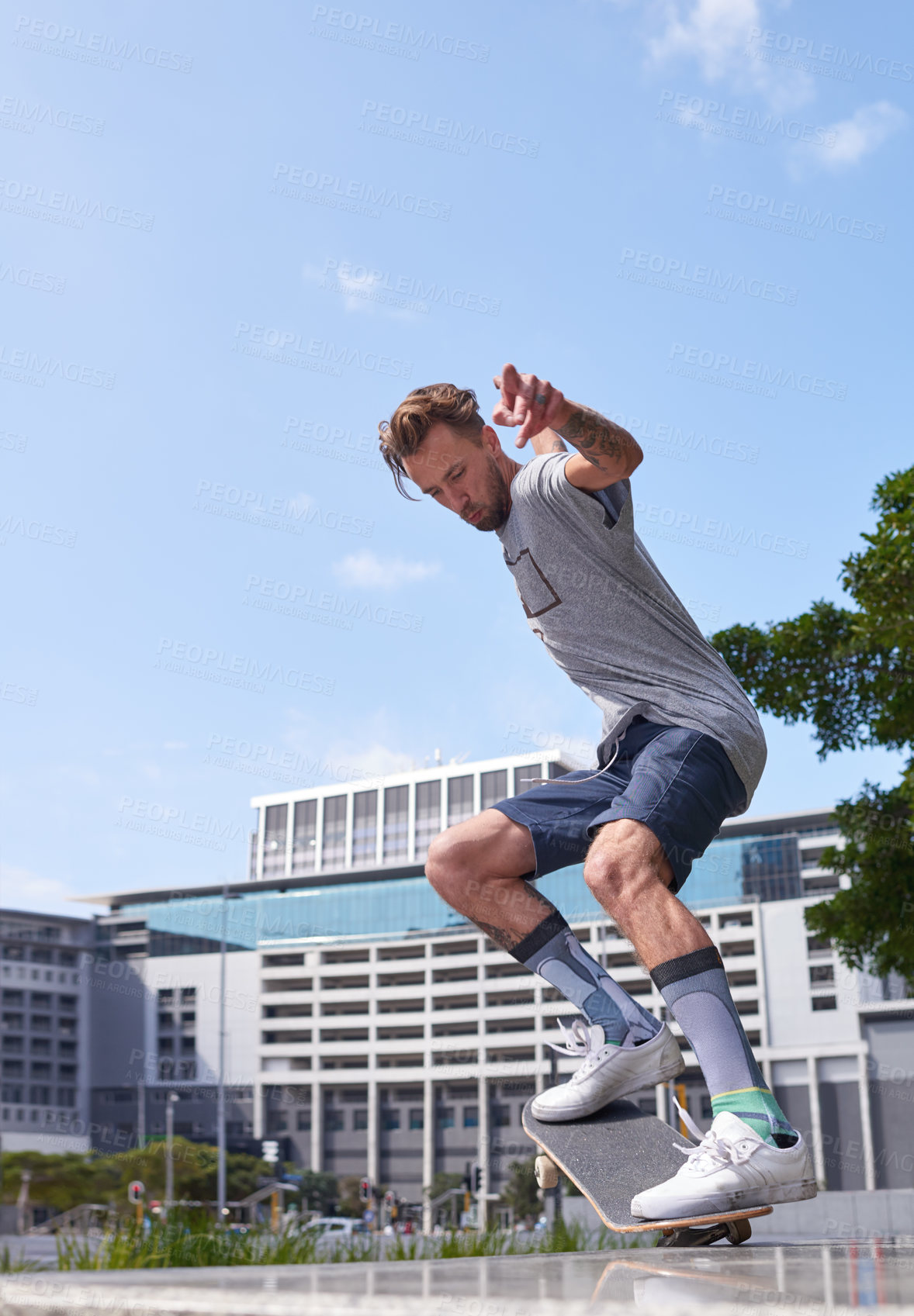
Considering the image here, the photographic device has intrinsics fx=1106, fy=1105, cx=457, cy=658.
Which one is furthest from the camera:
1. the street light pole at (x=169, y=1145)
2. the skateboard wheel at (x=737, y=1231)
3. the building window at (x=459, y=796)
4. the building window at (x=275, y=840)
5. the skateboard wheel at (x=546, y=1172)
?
the building window at (x=275, y=840)

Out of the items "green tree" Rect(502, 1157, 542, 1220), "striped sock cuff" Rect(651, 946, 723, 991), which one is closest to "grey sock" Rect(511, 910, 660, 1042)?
"striped sock cuff" Rect(651, 946, 723, 991)

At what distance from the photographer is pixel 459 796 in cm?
10700

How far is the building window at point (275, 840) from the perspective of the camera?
118 metres

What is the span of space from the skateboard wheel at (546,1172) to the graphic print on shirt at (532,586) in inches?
51.8

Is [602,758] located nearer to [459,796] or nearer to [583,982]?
[583,982]

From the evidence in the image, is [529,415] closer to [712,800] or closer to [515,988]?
[712,800]

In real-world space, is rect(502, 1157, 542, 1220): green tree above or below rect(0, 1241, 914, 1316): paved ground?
below

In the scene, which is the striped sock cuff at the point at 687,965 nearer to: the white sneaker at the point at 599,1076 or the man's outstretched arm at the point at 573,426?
the white sneaker at the point at 599,1076

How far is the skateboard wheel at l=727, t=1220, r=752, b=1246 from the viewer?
2.17 metres

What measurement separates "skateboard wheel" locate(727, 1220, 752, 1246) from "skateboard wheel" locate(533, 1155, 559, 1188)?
540 millimetres

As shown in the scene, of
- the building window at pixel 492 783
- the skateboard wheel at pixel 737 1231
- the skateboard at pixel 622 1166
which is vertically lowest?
the skateboard wheel at pixel 737 1231

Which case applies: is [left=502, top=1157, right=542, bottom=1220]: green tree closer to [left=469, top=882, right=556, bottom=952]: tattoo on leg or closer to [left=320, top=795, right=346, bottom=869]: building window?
[left=320, top=795, right=346, bottom=869]: building window

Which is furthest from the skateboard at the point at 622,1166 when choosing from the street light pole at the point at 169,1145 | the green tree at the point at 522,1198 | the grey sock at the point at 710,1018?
the green tree at the point at 522,1198

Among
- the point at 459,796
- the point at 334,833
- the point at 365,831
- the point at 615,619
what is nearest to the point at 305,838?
the point at 334,833
